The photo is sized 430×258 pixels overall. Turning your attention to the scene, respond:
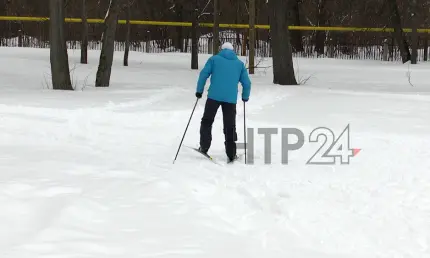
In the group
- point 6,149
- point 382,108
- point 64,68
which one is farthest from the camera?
point 64,68

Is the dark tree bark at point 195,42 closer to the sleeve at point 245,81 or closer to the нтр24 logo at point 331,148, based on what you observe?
the нтр24 logo at point 331,148

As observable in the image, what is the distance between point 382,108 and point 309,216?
10287mm

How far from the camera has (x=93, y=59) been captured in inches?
1299

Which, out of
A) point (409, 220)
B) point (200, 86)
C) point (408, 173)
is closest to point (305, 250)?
point (409, 220)

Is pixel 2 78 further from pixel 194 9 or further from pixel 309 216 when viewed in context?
pixel 309 216

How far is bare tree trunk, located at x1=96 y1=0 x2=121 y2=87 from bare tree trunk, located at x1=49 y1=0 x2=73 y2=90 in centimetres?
174

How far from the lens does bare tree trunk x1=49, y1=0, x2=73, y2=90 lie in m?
17.7

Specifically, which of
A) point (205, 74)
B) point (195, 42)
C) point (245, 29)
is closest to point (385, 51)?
point (245, 29)

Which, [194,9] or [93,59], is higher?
[194,9]

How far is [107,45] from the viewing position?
19.6 m

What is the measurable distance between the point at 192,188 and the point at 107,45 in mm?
13396

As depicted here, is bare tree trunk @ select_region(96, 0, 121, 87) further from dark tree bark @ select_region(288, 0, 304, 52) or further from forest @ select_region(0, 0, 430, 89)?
dark tree bark @ select_region(288, 0, 304, 52)

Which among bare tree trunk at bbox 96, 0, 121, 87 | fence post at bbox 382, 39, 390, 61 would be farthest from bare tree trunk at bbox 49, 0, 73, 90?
fence post at bbox 382, 39, 390, 61

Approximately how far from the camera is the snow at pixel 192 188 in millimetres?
5141
